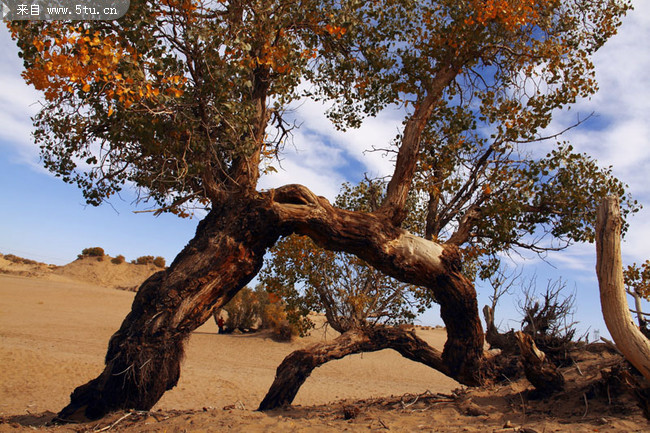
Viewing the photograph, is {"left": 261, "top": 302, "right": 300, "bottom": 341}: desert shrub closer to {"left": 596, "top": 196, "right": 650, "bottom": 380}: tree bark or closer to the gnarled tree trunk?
the gnarled tree trunk

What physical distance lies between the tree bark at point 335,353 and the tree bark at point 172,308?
1.49m

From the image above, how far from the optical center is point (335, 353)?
7.13 metres

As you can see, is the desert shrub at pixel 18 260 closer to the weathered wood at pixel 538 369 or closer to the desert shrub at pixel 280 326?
the desert shrub at pixel 280 326

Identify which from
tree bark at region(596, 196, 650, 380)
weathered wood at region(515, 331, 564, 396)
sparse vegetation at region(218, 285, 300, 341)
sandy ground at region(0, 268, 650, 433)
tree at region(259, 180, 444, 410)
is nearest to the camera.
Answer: tree bark at region(596, 196, 650, 380)

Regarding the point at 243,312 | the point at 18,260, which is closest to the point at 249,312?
the point at 243,312

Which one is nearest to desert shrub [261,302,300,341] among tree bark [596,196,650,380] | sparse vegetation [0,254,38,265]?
tree bark [596,196,650,380]

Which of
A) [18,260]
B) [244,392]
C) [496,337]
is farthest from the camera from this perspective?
[18,260]

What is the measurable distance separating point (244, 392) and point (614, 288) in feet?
37.4

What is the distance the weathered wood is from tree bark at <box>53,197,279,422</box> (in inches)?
144

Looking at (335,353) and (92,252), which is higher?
(92,252)

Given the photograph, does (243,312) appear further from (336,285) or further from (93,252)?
(93,252)

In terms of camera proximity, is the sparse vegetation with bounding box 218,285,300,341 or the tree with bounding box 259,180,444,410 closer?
the tree with bounding box 259,180,444,410

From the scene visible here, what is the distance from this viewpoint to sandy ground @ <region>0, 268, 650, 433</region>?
5.16m

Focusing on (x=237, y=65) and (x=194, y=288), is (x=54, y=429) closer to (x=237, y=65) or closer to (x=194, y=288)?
(x=194, y=288)
